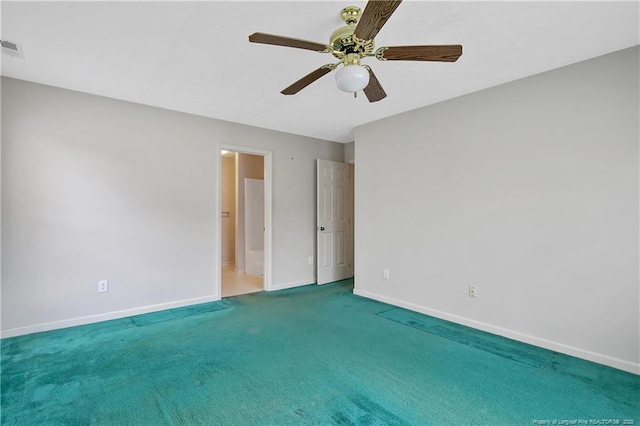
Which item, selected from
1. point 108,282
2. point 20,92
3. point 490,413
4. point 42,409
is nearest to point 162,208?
point 108,282

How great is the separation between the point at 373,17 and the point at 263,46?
1.05 metres

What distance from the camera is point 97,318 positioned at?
132 inches

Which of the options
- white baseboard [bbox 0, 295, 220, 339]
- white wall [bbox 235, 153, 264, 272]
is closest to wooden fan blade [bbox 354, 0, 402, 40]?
white baseboard [bbox 0, 295, 220, 339]

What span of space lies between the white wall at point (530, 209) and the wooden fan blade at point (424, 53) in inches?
58.0

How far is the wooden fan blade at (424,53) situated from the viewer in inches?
70.0

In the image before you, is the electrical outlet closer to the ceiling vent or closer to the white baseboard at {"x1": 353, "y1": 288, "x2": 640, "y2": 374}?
the white baseboard at {"x1": 353, "y1": 288, "x2": 640, "y2": 374}

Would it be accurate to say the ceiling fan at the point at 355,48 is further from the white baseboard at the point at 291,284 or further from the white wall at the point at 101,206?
the white baseboard at the point at 291,284

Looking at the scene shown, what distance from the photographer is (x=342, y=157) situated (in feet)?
18.4

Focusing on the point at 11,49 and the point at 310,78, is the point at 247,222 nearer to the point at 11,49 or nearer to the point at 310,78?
the point at 11,49

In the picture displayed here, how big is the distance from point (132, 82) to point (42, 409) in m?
2.67

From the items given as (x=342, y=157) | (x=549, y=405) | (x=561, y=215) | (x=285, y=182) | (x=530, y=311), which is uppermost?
(x=342, y=157)

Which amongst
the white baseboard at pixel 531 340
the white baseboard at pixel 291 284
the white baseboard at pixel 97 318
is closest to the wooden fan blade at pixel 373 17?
the white baseboard at pixel 531 340

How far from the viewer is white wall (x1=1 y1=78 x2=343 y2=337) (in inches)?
118

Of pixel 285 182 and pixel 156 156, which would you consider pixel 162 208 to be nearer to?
pixel 156 156
